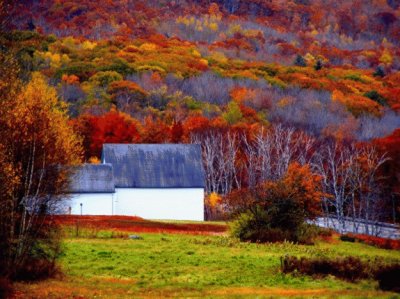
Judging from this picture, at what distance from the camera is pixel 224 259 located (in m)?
27.8

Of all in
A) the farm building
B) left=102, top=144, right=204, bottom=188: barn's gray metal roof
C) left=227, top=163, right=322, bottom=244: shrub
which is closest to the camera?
left=227, top=163, right=322, bottom=244: shrub

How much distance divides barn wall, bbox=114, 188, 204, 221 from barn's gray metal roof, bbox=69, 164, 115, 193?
6.24 feet

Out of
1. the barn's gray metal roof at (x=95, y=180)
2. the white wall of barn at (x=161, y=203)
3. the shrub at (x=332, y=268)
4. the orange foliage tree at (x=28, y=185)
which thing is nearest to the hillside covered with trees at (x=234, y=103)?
the orange foliage tree at (x=28, y=185)

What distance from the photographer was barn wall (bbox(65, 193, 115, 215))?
55938 mm

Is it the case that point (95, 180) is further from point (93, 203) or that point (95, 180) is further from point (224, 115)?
point (224, 115)

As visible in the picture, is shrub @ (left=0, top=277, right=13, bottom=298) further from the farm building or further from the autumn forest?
the farm building

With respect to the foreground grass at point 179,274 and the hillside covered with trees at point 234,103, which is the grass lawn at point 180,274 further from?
the hillside covered with trees at point 234,103

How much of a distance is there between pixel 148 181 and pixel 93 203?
593 cm

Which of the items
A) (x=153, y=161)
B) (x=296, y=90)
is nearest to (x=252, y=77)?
(x=296, y=90)

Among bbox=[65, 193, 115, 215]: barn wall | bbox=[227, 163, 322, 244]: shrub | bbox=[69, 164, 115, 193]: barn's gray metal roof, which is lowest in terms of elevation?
bbox=[227, 163, 322, 244]: shrub

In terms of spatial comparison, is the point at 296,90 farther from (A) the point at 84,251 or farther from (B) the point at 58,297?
Result: (B) the point at 58,297

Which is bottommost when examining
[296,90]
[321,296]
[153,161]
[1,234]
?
[321,296]

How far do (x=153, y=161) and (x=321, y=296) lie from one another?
43.0 m

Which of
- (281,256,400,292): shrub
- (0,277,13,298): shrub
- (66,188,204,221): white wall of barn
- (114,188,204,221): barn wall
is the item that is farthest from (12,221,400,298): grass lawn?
(114,188,204,221): barn wall
